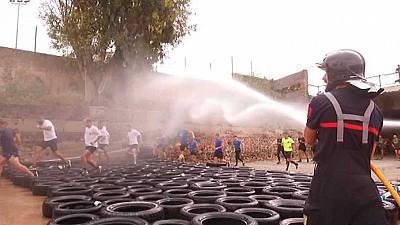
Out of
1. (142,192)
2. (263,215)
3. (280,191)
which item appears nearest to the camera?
(263,215)

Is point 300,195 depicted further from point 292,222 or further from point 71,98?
point 71,98

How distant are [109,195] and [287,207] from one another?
3.45 metres

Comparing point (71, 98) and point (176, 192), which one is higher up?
point (71, 98)

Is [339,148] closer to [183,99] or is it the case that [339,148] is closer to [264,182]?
[264,182]

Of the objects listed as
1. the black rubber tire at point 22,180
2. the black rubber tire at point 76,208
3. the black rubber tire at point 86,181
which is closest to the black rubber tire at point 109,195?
the black rubber tire at point 76,208

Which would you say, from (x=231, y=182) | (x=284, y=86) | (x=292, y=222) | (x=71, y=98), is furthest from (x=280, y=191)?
(x=284, y=86)

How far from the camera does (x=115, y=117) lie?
19672 millimetres

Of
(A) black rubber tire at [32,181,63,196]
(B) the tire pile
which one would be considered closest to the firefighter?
(B) the tire pile

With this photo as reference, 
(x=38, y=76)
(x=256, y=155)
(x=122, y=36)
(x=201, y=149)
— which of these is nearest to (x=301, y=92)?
(x=256, y=155)

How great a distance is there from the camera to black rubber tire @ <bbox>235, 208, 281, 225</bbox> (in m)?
4.64

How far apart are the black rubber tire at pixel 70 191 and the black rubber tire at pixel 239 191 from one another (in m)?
2.97

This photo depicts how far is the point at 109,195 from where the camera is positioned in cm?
654

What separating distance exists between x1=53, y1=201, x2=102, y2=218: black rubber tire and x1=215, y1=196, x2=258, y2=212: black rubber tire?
6.90ft

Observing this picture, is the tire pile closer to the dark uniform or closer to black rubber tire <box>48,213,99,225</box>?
black rubber tire <box>48,213,99,225</box>
